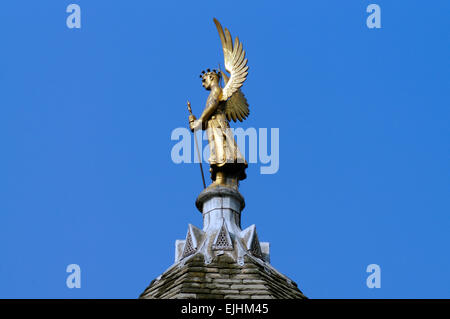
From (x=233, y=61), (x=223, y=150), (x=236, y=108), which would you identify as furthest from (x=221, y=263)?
(x=233, y=61)

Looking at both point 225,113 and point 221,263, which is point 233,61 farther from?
point 221,263

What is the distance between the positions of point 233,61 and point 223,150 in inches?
110

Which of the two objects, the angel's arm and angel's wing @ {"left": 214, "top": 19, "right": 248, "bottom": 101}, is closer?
the angel's arm

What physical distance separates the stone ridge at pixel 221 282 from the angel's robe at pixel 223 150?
9.92 ft

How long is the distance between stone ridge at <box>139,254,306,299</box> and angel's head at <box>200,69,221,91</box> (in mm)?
5450

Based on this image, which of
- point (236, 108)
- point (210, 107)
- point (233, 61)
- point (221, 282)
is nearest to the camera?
point (221, 282)

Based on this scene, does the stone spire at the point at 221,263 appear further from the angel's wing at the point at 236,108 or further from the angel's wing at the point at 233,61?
the angel's wing at the point at 233,61

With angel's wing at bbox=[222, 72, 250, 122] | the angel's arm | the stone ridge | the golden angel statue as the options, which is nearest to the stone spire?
the stone ridge

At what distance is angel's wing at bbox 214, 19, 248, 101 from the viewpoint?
108ft

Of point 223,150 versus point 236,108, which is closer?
point 223,150

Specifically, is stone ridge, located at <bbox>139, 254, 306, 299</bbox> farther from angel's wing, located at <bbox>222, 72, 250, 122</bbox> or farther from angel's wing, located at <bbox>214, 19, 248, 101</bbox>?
angel's wing, located at <bbox>214, 19, 248, 101</bbox>

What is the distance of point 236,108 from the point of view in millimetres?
32781
